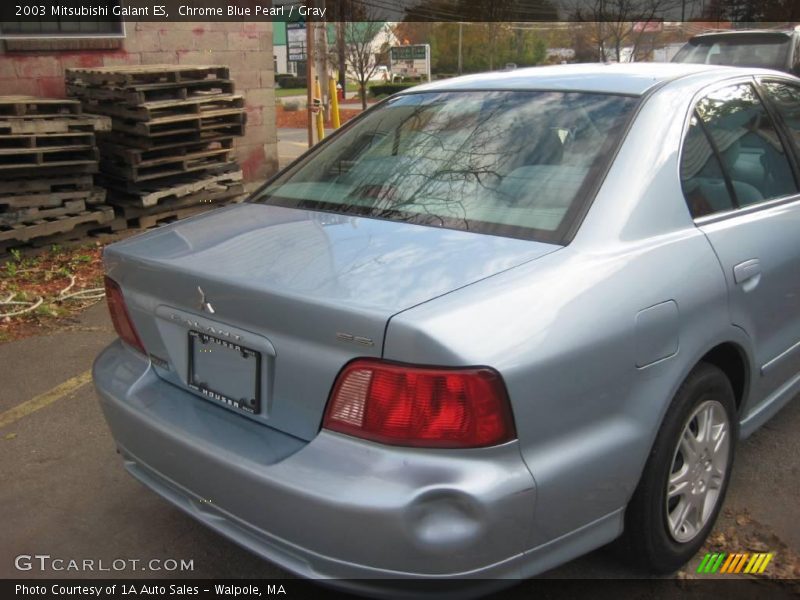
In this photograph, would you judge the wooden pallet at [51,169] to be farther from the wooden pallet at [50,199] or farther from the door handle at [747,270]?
the door handle at [747,270]

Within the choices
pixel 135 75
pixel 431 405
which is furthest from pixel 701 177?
pixel 135 75

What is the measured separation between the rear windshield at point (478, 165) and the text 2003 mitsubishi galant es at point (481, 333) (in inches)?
0.4

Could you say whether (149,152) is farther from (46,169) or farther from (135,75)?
(46,169)

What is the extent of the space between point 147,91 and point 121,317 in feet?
17.0

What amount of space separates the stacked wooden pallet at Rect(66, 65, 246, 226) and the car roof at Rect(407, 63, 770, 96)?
15.3 feet

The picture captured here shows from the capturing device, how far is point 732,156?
3025 millimetres

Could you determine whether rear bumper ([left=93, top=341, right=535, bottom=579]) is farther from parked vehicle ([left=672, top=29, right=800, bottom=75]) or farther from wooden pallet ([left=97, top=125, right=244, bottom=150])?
parked vehicle ([left=672, top=29, right=800, bottom=75])

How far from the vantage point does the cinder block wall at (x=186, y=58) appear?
26.0 ft

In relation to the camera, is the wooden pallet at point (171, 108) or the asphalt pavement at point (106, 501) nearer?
the asphalt pavement at point (106, 501)

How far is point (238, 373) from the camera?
2.26 m

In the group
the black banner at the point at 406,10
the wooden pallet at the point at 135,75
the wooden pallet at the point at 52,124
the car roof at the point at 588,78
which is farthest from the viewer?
the black banner at the point at 406,10

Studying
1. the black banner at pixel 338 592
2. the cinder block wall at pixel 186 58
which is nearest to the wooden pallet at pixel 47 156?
the cinder block wall at pixel 186 58

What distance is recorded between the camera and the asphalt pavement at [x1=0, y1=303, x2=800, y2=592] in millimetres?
2740

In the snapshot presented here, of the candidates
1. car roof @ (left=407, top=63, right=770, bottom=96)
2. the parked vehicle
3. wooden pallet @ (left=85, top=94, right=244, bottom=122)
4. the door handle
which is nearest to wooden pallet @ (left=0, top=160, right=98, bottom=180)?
wooden pallet @ (left=85, top=94, right=244, bottom=122)
